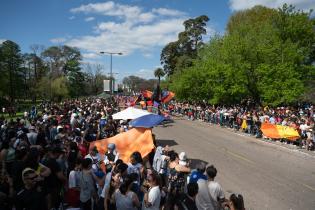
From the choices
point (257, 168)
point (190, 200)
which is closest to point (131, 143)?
point (257, 168)

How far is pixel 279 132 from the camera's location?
20.1m

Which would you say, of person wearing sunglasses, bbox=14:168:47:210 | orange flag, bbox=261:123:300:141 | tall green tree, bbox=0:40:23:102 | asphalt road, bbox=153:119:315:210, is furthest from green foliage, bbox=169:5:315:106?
tall green tree, bbox=0:40:23:102

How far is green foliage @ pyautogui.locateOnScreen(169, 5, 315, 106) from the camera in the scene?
3052cm

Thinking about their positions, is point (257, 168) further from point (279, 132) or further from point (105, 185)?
point (105, 185)

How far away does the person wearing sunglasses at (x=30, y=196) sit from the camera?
540 centimetres

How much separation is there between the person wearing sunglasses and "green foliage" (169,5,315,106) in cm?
2747

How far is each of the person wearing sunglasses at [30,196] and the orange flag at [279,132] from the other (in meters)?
16.9

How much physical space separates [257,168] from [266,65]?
19.9m

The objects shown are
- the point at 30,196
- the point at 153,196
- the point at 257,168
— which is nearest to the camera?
the point at 30,196

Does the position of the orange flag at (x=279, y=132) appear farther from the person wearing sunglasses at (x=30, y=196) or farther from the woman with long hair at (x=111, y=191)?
the person wearing sunglasses at (x=30, y=196)

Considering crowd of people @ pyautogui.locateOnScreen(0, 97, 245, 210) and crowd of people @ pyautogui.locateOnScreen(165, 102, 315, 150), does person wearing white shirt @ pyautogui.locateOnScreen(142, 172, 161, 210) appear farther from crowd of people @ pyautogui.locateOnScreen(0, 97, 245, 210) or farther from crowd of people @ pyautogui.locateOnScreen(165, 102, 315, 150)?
crowd of people @ pyautogui.locateOnScreen(165, 102, 315, 150)

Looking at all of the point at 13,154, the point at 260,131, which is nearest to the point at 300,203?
the point at 13,154

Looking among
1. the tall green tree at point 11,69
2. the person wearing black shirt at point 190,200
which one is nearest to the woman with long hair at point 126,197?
the person wearing black shirt at point 190,200

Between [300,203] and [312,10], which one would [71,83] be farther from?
[300,203]
